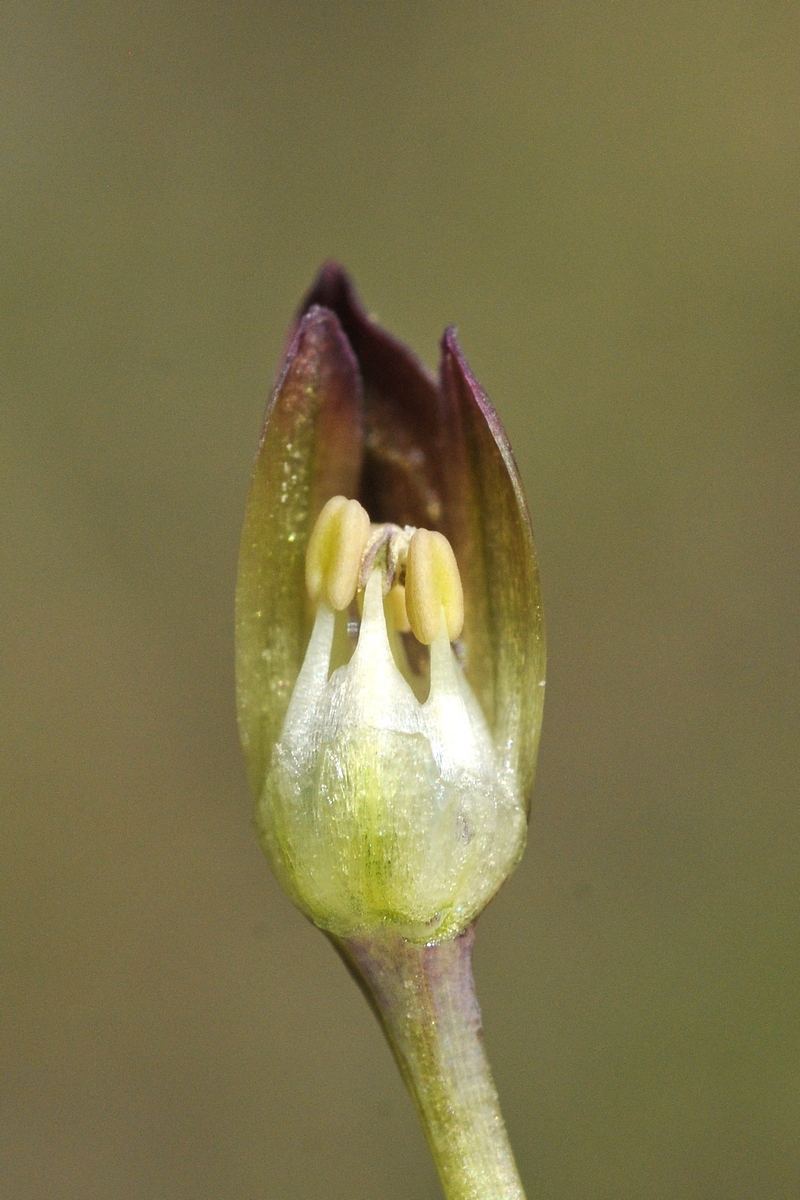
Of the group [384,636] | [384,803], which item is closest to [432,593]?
[384,636]

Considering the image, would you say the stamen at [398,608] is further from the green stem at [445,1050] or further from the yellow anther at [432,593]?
the green stem at [445,1050]

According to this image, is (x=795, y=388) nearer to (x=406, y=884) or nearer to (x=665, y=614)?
(x=665, y=614)

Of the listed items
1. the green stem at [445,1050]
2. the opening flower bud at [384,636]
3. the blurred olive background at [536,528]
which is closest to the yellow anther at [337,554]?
the opening flower bud at [384,636]

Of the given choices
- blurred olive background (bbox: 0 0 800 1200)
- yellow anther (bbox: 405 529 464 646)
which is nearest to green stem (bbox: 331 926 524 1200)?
yellow anther (bbox: 405 529 464 646)

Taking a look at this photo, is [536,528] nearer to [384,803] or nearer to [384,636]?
[384,636]

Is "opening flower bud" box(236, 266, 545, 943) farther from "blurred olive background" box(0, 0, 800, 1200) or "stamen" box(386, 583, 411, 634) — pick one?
"blurred olive background" box(0, 0, 800, 1200)

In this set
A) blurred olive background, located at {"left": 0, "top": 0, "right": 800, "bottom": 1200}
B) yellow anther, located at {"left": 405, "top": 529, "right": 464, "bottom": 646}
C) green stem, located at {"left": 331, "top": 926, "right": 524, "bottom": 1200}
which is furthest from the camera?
blurred olive background, located at {"left": 0, "top": 0, "right": 800, "bottom": 1200}

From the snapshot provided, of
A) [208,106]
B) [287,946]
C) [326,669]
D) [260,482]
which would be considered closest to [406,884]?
[326,669]
